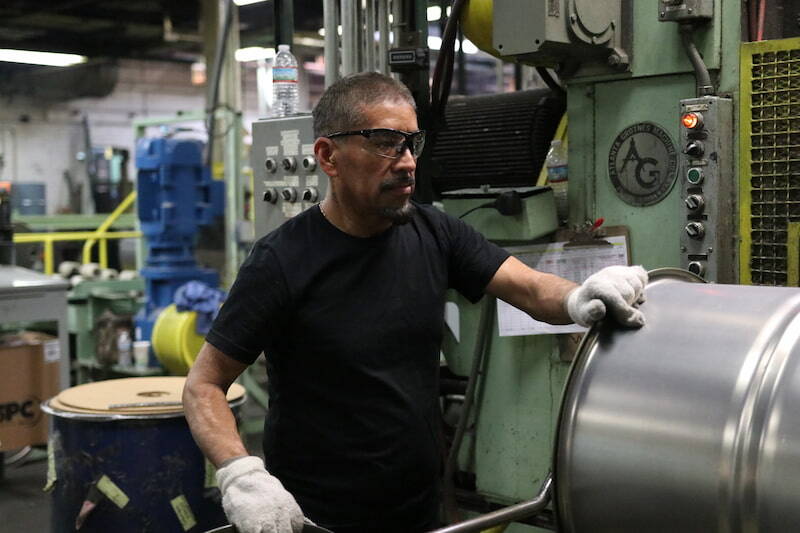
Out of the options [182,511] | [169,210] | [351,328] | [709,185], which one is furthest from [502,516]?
[169,210]

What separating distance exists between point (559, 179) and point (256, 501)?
1794 millimetres

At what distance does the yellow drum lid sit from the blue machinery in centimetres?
267

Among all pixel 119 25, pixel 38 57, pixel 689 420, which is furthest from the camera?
pixel 38 57

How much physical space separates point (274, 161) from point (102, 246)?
4560mm

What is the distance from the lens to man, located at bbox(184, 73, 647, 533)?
1.83 m

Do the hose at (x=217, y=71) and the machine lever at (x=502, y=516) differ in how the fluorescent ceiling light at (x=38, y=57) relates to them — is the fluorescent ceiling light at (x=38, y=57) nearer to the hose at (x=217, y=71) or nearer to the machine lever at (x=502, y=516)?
the hose at (x=217, y=71)

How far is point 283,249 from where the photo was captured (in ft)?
6.11

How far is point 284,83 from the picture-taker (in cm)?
335

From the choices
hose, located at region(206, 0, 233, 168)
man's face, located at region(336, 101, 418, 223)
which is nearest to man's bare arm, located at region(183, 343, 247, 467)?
man's face, located at region(336, 101, 418, 223)

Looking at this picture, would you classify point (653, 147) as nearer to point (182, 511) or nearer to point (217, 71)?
point (182, 511)

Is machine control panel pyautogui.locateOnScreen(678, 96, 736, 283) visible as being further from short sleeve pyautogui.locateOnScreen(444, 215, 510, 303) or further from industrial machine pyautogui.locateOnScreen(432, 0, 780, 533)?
short sleeve pyautogui.locateOnScreen(444, 215, 510, 303)

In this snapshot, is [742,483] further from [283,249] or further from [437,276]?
[283,249]

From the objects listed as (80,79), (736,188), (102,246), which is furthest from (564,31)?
(80,79)

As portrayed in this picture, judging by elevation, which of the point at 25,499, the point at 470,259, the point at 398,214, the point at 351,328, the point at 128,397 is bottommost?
the point at 25,499
